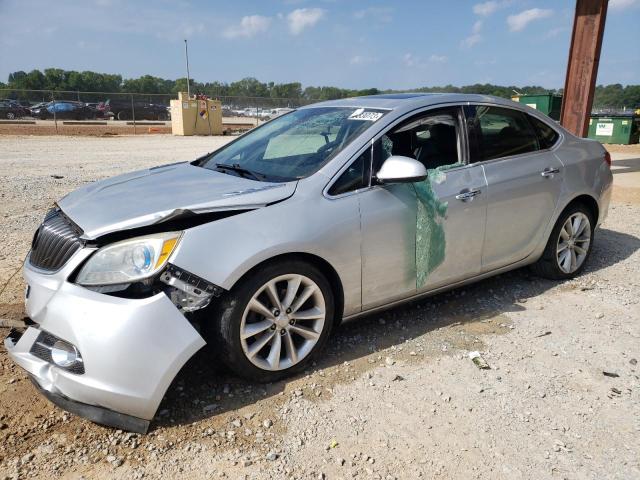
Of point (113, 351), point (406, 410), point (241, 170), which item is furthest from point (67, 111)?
point (406, 410)

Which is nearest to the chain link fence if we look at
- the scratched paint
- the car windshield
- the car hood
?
the car windshield

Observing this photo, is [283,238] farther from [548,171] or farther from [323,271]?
[548,171]

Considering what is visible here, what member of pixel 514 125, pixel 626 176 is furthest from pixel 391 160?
pixel 626 176

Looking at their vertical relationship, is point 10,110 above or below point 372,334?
above

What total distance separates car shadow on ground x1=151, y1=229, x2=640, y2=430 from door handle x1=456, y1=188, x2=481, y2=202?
3.21 ft

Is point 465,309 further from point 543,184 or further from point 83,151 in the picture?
point 83,151

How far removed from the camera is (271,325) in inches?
115

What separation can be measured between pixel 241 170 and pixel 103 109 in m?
38.4

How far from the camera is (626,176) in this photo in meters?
11.6

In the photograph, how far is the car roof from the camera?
367 centimetres

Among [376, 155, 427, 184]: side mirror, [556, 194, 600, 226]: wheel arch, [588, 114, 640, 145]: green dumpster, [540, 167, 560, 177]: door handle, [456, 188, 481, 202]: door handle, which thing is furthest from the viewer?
[588, 114, 640, 145]: green dumpster

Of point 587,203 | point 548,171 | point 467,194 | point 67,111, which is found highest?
point 67,111

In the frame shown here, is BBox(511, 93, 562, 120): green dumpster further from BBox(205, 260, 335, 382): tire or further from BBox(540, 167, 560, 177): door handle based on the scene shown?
BBox(205, 260, 335, 382): tire

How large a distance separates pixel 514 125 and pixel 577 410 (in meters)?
2.37
